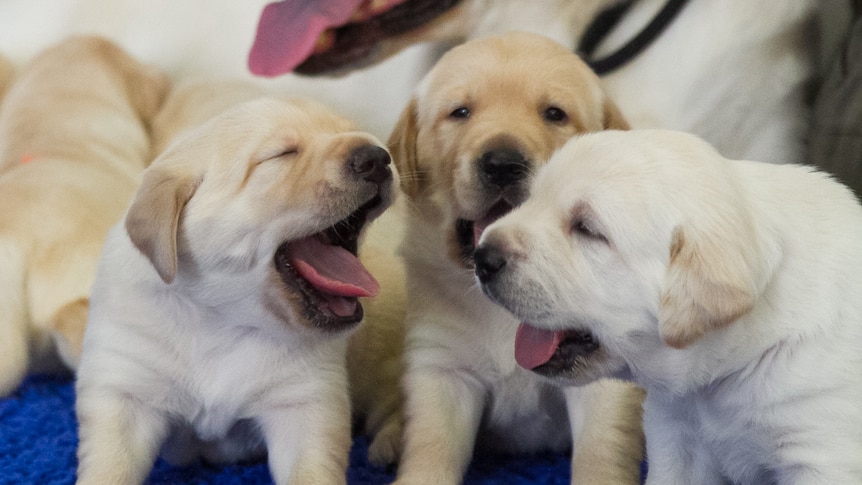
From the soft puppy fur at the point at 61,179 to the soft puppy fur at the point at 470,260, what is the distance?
3.44 feet

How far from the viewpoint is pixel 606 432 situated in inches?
82.1

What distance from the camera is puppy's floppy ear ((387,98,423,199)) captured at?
241 centimetres

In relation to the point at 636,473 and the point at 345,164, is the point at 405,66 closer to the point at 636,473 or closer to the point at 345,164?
the point at 345,164

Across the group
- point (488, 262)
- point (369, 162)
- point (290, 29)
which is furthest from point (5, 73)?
point (488, 262)

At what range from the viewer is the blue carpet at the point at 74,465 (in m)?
2.23

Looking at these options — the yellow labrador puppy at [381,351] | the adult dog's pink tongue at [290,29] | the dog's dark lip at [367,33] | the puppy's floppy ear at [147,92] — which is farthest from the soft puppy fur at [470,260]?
the puppy's floppy ear at [147,92]

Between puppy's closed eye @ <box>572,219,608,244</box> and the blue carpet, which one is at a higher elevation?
puppy's closed eye @ <box>572,219,608,244</box>

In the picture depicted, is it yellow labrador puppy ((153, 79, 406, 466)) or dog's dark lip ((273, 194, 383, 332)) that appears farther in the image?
yellow labrador puppy ((153, 79, 406, 466))

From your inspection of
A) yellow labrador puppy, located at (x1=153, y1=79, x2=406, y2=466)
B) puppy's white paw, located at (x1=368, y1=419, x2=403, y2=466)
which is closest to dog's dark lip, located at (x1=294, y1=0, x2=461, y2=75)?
yellow labrador puppy, located at (x1=153, y1=79, x2=406, y2=466)

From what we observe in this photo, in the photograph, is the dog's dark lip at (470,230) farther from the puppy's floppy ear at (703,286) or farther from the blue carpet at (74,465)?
the puppy's floppy ear at (703,286)

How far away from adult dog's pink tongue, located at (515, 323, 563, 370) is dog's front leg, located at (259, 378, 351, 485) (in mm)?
457

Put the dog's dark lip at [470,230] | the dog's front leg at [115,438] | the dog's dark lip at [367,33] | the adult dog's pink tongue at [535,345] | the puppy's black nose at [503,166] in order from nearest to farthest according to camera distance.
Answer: the adult dog's pink tongue at [535,345]
the dog's front leg at [115,438]
the puppy's black nose at [503,166]
the dog's dark lip at [470,230]
the dog's dark lip at [367,33]

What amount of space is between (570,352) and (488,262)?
0.80ft

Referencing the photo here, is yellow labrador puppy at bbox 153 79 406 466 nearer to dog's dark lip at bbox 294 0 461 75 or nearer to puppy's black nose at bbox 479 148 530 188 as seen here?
puppy's black nose at bbox 479 148 530 188
